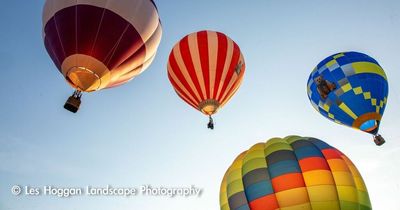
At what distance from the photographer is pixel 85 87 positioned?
9320 mm

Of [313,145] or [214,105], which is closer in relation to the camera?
[313,145]

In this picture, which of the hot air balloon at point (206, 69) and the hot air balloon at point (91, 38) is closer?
the hot air balloon at point (91, 38)

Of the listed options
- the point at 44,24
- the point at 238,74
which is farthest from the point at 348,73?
the point at 44,24

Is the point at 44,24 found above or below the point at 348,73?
above

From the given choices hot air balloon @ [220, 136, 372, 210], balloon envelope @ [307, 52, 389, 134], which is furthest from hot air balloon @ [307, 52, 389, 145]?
hot air balloon @ [220, 136, 372, 210]

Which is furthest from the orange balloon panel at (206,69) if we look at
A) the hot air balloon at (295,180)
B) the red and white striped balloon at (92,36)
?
the red and white striped balloon at (92,36)

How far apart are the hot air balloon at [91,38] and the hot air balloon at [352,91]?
8.14m

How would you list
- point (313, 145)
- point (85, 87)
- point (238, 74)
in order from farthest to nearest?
1. point (238, 74)
2. point (313, 145)
3. point (85, 87)

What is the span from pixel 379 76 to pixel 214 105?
22.7ft

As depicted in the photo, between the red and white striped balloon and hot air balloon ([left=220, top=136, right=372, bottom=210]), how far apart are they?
4976mm

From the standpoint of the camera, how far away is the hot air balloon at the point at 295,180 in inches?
354

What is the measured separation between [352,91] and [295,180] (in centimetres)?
585

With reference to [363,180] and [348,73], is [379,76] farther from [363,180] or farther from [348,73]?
[363,180]

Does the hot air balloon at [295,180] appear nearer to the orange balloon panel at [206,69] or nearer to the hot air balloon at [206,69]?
the hot air balloon at [206,69]
